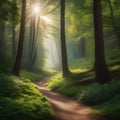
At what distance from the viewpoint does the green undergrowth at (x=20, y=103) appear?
12.4 metres

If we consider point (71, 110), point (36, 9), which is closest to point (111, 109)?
point (71, 110)

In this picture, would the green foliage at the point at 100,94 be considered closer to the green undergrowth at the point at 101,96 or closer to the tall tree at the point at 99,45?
the green undergrowth at the point at 101,96

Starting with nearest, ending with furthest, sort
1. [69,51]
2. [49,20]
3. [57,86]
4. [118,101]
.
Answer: [118,101], [57,86], [49,20], [69,51]

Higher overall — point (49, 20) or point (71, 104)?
point (49, 20)

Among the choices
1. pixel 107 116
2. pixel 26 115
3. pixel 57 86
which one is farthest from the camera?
pixel 57 86

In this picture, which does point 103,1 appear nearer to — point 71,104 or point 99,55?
point 99,55

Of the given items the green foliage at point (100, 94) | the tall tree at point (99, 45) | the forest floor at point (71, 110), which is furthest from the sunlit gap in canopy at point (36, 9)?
the green foliage at point (100, 94)

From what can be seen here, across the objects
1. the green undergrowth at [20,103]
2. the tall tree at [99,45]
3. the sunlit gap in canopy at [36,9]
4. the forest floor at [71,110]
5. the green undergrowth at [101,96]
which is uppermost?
the sunlit gap in canopy at [36,9]

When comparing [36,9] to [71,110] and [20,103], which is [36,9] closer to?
[71,110]

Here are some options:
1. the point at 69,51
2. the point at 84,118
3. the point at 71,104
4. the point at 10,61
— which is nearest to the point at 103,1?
the point at 10,61

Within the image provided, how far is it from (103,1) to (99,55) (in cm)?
1340

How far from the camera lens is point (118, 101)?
49.9 feet

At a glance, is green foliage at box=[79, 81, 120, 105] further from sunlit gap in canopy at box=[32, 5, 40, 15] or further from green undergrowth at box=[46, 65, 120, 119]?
sunlit gap in canopy at box=[32, 5, 40, 15]

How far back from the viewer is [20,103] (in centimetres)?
1378
